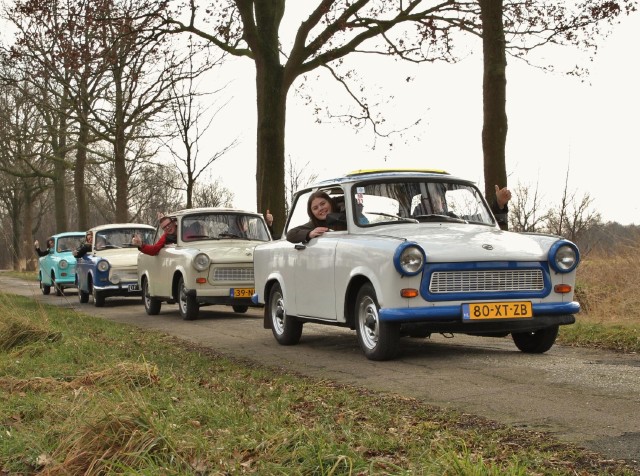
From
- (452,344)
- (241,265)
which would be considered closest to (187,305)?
(241,265)

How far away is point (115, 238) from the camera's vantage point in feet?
66.4

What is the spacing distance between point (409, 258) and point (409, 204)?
53.9 inches

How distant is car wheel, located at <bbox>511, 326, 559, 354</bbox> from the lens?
884 cm

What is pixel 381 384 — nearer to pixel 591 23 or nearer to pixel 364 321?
pixel 364 321

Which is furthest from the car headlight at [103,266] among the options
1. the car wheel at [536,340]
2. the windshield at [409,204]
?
the car wheel at [536,340]

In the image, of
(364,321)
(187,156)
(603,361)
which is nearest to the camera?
(603,361)

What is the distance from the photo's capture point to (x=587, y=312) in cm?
1338

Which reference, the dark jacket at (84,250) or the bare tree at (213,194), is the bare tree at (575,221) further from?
the bare tree at (213,194)

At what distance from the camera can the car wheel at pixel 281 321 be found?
10.5m

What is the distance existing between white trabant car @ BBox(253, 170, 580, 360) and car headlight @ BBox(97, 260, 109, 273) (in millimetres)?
9716

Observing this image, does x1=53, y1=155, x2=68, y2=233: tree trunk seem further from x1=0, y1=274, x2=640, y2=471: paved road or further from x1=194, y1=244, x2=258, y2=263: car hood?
x1=0, y1=274, x2=640, y2=471: paved road

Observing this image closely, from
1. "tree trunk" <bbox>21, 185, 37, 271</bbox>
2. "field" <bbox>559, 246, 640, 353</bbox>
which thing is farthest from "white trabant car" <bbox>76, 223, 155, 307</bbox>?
"tree trunk" <bbox>21, 185, 37, 271</bbox>

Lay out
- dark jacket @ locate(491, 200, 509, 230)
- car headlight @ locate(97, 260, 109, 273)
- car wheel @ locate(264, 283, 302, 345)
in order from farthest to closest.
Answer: car headlight @ locate(97, 260, 109, 273) → dark jacket @ locate(491, 200, 509, 230) → car wheel @ locate(264, 283, 302, 345)

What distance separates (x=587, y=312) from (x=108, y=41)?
12525mm
